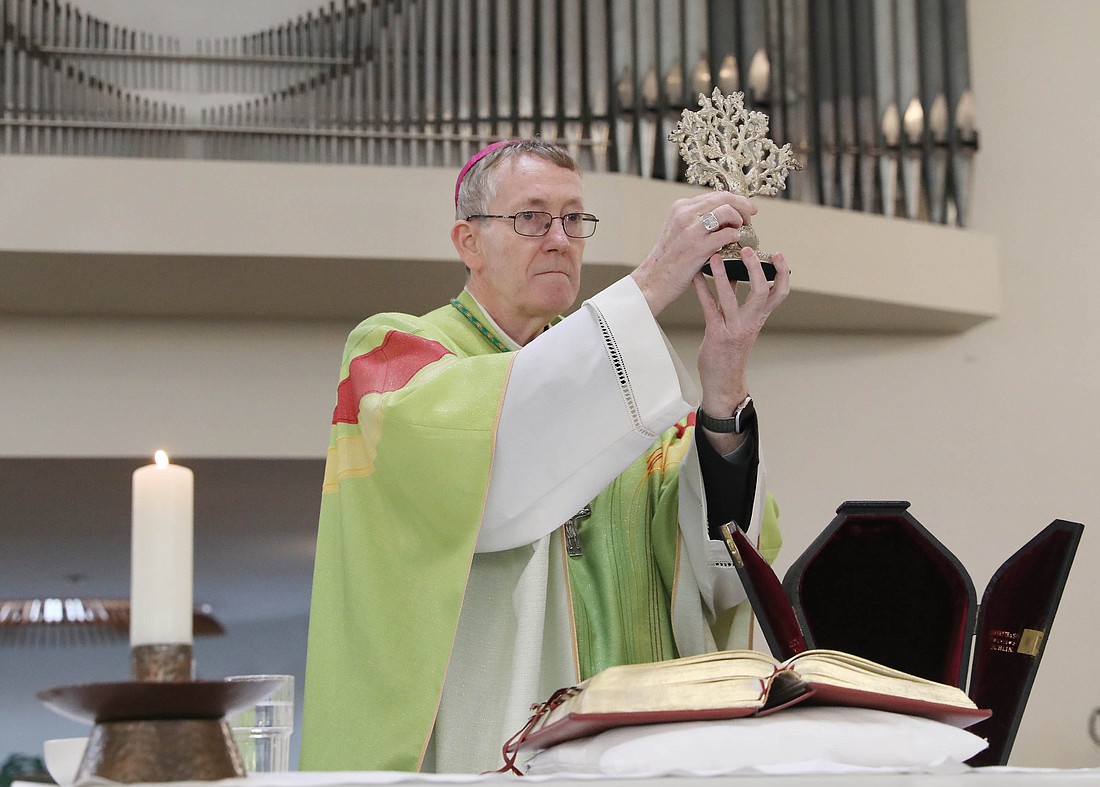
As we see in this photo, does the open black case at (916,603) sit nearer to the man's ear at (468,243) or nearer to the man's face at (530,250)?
the man's face at (530,250)

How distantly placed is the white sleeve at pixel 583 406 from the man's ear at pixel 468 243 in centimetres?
75

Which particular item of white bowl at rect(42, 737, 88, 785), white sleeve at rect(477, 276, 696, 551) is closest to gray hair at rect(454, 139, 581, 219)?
white sleeve at rect(477, 276, 696, 551)

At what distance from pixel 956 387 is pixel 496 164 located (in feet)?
11.1

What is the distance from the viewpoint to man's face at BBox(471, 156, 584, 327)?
2477mm

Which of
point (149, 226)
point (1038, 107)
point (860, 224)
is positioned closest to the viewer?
point (149, 226)

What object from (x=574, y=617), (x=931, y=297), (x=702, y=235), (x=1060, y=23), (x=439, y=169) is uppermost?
(x=1060, y=23)

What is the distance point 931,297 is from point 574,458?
3.70m

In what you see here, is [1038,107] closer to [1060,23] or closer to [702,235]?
[1060,23]

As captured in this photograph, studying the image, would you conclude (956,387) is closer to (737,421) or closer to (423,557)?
(737,421)

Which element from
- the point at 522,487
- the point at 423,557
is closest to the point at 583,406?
the point at 522,487

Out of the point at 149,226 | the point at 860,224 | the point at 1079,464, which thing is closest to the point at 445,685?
the point at 149,226

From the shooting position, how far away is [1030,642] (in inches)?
68.1

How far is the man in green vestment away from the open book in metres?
0.54

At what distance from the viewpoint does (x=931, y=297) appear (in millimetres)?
5188
